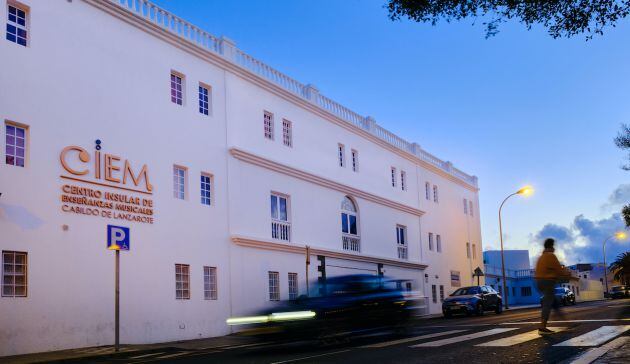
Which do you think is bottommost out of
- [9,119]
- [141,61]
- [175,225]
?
[175,225]

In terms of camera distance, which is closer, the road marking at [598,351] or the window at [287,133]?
the road marking at [598,351]

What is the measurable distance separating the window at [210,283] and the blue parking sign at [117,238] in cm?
684

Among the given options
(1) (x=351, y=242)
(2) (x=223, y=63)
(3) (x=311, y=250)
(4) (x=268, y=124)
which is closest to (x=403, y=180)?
(1) (x=351, y=242)

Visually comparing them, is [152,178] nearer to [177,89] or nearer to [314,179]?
[177,89]

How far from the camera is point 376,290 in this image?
15180 mm

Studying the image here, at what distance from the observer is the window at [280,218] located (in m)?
26.8

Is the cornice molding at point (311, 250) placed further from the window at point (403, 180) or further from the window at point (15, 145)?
the window at point (15, 145)

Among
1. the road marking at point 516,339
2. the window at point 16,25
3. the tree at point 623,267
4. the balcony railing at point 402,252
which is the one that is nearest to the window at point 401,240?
the balcony railing at point 402,252

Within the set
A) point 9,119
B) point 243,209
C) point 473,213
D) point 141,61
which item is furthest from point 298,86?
point 473,213

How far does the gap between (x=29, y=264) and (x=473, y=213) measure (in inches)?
1614

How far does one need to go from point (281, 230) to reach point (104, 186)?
965 cm

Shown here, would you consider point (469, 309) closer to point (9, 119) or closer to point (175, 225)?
point (175, 225)

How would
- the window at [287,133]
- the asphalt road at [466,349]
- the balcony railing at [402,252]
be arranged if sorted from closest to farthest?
1. the asphalt road at [466,349]
2. the window at [287,133]
3. the balcony railing at [402,252]

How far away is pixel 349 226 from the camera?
3306 centimetres
